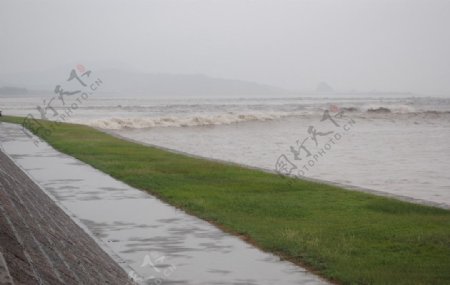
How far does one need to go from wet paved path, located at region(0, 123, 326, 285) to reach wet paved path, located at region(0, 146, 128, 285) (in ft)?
1.84

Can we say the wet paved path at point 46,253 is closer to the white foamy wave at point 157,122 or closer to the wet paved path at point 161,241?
the wet paved path at point 161,241

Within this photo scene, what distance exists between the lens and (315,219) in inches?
486

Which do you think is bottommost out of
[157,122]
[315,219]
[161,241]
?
[157,122]

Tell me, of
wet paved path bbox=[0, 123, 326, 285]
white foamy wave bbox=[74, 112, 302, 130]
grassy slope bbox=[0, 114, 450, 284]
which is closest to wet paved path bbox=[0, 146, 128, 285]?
wet paved path bbox=[0, 123, 326, 285]

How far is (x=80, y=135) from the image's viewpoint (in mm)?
34781

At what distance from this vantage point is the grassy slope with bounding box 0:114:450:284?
888cm

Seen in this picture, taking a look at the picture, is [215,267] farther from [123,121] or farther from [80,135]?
[123,121]

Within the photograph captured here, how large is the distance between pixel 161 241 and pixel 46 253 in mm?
4072

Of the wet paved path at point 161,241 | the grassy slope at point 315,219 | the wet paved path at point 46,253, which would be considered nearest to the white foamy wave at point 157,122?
the grassy slope at point 315,219

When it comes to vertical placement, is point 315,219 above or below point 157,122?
above

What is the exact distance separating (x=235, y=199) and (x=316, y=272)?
19.7 ft

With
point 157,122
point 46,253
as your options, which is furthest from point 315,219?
point 157,122

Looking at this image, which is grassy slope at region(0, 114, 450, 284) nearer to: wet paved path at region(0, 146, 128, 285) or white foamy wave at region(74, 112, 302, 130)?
wet paved path at region(0, 146, 128, 285)

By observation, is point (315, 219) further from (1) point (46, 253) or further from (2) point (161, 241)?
(1) point (46, 253)
